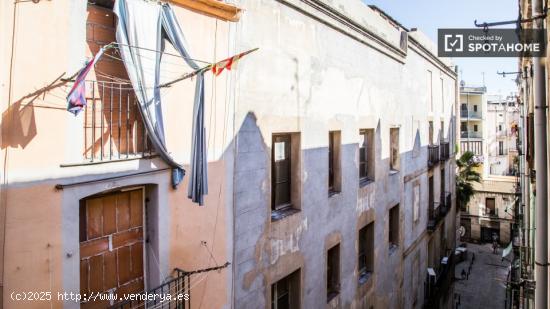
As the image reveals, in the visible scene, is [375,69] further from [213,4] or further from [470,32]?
[213,4]

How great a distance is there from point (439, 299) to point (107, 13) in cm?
2179

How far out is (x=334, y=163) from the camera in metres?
11.5

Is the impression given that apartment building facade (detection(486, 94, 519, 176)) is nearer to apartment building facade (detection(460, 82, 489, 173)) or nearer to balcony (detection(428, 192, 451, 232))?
apartment building facade (detection(460, 82, 489, 173))

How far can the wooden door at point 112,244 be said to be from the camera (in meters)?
5.64

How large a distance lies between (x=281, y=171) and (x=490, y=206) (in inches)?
1476

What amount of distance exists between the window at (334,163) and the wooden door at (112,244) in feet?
20.3

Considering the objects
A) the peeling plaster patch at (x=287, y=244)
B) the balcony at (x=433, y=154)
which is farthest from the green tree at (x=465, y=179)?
the peeling plaster patch at (x=287, y=244)

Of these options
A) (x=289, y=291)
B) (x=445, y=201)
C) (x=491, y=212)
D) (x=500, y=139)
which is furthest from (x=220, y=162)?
(x=500, y=139)

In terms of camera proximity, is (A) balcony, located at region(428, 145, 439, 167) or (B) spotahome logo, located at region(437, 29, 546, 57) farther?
(A) balcony, located at region(428, 145, 439, 167)

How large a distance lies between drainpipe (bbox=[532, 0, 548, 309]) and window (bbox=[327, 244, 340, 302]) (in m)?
5.41

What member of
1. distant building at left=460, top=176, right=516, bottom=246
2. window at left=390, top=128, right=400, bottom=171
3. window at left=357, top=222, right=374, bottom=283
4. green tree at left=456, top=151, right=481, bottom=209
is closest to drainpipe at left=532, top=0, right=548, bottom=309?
window at left=357, top=222, right=374, bottom=283

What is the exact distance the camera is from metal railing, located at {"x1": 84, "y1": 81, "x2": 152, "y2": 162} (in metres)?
5.50

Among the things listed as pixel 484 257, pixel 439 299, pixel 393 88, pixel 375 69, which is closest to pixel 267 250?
pixel 375 69

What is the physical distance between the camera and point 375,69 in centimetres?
1367
